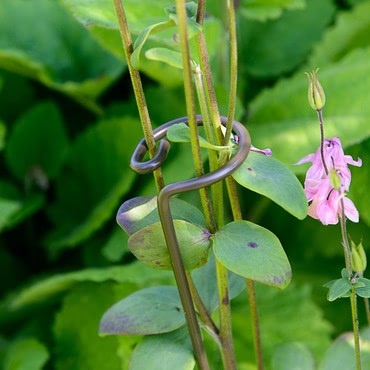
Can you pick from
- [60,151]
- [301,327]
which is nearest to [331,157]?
[301,327]

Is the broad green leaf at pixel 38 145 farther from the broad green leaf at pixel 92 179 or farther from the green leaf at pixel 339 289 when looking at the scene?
the green leaf at pixel 339 289

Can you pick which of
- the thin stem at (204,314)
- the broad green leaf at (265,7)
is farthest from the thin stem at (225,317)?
the broad green leaf at (265,7)

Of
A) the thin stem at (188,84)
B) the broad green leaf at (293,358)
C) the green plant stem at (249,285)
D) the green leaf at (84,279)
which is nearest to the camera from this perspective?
the thin stem at (188,84)

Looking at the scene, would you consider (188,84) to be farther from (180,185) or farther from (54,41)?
(54,41)

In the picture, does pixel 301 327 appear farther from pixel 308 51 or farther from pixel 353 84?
pixel 308 51

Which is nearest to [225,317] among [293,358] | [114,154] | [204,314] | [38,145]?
[204,314]

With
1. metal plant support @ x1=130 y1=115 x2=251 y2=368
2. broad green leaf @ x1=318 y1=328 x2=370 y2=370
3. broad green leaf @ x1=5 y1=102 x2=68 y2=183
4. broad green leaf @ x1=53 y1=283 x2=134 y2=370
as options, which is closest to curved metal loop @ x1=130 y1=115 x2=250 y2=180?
metal plant support @ x1=130 y1=115 x2=251 y2=368
